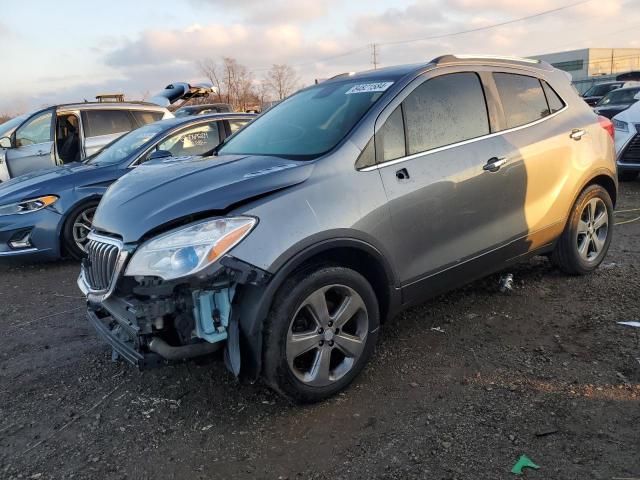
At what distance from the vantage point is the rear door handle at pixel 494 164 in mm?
3584

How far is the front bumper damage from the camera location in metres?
2.54

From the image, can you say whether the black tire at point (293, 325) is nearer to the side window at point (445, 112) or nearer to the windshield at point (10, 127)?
the side window at point (445, 112)

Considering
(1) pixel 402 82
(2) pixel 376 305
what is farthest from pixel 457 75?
(2) pixel 376 305

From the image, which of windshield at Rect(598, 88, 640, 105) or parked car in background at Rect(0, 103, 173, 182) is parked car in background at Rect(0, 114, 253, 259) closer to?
parked car in background at Rect(0, 103, 173, 182)

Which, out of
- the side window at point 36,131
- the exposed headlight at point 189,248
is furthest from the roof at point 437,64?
the side window at point 36,131

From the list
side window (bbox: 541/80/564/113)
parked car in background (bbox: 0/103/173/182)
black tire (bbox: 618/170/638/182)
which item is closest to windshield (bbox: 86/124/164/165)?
parked car in background (bbox: 0/103/173/182)

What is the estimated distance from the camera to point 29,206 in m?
5.72

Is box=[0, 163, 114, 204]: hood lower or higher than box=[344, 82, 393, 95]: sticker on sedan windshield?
lower

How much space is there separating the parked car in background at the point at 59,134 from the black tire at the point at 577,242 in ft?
23.1

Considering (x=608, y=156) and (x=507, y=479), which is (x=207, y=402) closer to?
(x=507, y=479)

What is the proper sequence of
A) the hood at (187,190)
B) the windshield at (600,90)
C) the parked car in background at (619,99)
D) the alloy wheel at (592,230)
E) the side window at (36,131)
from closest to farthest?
the hood at (187,190) < the alloy wheel at (592,230) < the side window at (36,131) < the parked car in background at (619,99) < the windshield at (600,90)

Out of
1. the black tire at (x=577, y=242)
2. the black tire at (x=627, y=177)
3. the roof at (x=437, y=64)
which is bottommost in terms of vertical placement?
the black tire at (x=627, y=177)

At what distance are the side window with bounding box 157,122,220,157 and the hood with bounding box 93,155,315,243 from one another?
3202 millimetres

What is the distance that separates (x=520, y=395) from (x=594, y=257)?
2400mm
